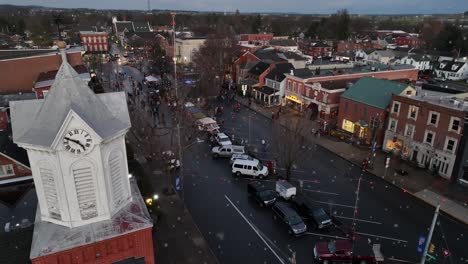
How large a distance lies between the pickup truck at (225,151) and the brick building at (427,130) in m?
16.5

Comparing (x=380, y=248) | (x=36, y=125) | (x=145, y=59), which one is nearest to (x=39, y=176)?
(x=36, y=125)

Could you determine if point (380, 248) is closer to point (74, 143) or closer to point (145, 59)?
point (74, 143)

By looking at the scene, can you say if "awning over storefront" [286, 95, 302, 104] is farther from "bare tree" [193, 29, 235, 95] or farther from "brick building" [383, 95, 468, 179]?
"brick building" [383, 95, 468, 179]

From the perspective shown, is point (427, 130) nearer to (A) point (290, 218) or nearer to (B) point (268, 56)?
(A) point (290, 218)

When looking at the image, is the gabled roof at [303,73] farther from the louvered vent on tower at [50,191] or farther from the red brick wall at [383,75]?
the louvered vent on tower at [50,191]

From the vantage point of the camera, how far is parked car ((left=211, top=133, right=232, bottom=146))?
35.5m

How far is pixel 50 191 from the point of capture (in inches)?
394

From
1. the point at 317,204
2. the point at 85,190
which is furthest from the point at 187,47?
the point at 85,190

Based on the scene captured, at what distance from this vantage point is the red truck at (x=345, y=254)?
740 inches

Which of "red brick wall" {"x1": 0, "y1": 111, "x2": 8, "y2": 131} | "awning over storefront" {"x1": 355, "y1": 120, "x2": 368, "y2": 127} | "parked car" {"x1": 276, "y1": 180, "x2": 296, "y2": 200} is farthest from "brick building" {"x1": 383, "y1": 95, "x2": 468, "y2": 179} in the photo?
"red brick wall" {"x1": 0, "y1": 111, "x2": 8, "y2": 131}

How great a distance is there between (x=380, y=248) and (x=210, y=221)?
11.7 meters

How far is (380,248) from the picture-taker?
66.5 ft

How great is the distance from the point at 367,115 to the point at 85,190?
33.9m

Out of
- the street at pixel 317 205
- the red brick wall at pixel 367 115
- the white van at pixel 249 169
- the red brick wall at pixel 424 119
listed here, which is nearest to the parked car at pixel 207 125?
the street at pixel 317 205
